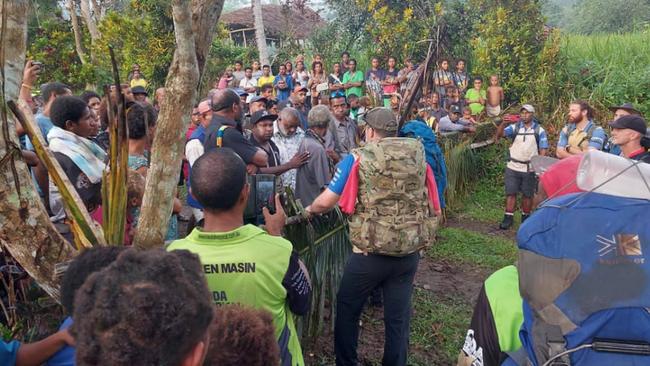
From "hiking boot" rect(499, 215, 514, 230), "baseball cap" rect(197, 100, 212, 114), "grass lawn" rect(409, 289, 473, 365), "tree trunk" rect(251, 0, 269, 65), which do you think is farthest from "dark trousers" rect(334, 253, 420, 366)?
"tree trunk" rect(251, 0, 269, 65)

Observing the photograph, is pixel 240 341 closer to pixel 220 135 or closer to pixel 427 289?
pixel 220 135

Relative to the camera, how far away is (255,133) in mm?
4836

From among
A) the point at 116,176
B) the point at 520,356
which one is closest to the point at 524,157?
the point at 520,356

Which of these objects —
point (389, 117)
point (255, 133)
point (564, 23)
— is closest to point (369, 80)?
point (255, 133)

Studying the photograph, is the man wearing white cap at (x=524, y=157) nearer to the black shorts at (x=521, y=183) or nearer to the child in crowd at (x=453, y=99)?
the black shorts at (x=521, y=183)

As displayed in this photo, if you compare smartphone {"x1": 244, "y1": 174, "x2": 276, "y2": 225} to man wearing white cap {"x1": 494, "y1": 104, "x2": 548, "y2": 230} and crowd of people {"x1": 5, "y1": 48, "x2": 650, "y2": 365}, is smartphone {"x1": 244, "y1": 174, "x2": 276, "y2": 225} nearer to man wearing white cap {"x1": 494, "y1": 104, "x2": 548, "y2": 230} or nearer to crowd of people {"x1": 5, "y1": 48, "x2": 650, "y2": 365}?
crowd of people {"x1": 5, "y1": 48, "x2": 650, "y2": 365}

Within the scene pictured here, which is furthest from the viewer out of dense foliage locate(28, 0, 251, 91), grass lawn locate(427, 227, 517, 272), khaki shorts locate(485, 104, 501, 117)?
dense foliage locate(28, 0, 251, 91)

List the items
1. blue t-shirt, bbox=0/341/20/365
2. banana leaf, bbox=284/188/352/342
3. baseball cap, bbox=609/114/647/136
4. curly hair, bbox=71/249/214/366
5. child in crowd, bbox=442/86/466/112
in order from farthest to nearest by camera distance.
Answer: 1. child in crowd, bbox=442/86/466/112
2. baseball cap, bbox=609/114/647/136
3. banana leaf, bbox=284/188/352/342
4. blue t-shirt, bbox=0/341/20/365
5. curly hair, bbox=71/249/214/366

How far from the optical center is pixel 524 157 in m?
7.56

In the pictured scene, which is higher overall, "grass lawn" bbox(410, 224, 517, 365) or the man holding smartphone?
the man holding smartphone

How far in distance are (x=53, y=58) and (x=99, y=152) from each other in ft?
25.0

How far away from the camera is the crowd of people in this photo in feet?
3.66

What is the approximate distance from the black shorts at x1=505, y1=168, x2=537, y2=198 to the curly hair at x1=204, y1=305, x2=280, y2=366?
6881 millimetres

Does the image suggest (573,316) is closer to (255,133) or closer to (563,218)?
(563,218)
